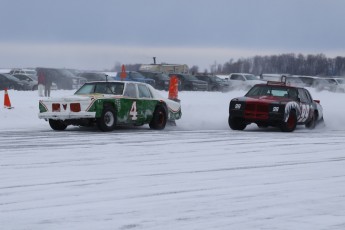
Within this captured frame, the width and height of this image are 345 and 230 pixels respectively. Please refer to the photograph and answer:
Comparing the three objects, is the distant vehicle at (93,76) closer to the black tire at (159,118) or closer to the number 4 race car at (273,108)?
the number 4 race car at (273,108)

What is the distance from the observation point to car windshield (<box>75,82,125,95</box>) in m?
18.7

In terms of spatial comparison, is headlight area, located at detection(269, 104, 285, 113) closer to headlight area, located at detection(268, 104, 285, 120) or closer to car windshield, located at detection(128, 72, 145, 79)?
headlight area, located at detection(268, 104, 285, 120)

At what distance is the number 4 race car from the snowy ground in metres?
2.67

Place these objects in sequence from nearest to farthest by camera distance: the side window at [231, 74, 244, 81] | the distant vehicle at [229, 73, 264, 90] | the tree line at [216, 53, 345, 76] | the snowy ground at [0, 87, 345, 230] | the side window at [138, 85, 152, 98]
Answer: the snowy ground at [0, 87, 345, 230]
the side window at [138, 85, 152, 98]
the distant vehicle at [229, 73, 264, 90]
the side window at [231, 74, 244, 81]
the tree line at [216, 53, 345, 76]

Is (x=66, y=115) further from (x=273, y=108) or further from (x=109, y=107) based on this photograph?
(x=273, y=108)

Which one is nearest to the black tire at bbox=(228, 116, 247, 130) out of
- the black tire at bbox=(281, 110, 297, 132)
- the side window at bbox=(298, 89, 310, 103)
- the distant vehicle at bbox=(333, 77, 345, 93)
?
the black tire at bbox=(281, 110, 297, 132)

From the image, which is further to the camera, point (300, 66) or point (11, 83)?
point (300, 66)

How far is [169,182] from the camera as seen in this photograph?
9695 millimetres

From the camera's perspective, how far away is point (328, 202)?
27.3 feet

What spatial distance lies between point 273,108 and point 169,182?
34.3 feet

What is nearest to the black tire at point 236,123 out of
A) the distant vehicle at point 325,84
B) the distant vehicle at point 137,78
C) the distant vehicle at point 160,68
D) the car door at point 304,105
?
the car door at point 304,105

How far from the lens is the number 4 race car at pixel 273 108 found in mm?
19750

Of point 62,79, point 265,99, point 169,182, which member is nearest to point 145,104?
point 265,99

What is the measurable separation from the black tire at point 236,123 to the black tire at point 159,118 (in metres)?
1.86
